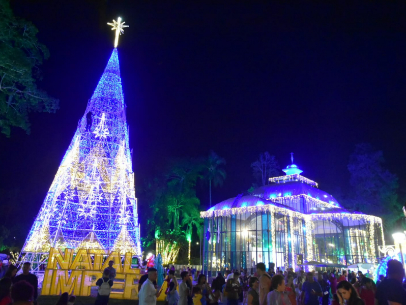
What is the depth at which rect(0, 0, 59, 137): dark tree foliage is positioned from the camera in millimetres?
13141

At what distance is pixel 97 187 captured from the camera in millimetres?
20141

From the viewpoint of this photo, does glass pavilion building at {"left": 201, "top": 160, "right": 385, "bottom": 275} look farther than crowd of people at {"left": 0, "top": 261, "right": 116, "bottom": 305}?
Yes

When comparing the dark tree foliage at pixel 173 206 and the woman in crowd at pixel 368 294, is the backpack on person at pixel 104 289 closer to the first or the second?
the woman in crowd at pixel 368 294

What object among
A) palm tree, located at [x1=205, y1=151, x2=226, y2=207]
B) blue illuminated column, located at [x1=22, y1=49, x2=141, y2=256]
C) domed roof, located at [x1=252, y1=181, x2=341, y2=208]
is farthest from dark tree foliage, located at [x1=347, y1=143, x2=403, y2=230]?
blue illuminated column, located at [x1=22, y1=49, x2=141, y2=256]

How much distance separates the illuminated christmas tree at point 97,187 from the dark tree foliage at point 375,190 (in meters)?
32.9

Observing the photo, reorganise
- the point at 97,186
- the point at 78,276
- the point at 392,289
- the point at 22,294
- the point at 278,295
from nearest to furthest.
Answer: the point at 22,294
the point at 392,289
the point at 278,295
the point at 78,276
the point at 97,186

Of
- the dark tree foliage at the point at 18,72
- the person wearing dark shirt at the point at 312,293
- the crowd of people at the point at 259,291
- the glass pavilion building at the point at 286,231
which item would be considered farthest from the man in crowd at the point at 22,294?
the glass pavilion building at the point at 286,231

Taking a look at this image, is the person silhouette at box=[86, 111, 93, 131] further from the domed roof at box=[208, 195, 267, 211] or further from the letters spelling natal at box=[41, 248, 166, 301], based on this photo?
the domed roof at box=[208, 195, 267, 211]

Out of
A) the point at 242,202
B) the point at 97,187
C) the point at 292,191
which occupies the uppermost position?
the point at 292,191

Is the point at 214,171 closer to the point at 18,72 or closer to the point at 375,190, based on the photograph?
the point at 375,190

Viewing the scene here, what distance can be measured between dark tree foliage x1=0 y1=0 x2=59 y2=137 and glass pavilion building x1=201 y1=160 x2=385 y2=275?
1823cm

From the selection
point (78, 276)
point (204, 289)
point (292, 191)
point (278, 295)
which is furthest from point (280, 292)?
point (292, 191)

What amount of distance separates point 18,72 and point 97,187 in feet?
28.5

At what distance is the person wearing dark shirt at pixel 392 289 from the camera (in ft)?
15.9
